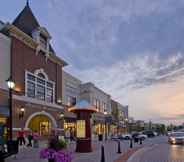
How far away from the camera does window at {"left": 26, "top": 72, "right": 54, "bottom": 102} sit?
138ft

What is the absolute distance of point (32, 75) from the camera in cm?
4275

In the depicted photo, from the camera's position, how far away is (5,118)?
36.1m

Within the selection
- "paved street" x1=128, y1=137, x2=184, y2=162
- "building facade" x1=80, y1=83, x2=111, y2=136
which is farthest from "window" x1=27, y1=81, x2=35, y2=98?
"building facade" x1=80, y1=83, x2=111, y2=136

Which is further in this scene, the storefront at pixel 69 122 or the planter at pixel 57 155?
the storefront at pixel 69 122

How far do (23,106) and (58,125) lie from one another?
11120mm

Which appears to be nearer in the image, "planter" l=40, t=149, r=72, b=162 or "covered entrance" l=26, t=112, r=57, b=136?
"planter" l=40, t=149, r=72, b=162

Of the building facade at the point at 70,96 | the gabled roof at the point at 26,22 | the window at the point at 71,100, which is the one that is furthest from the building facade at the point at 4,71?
the window at the point at 71,100

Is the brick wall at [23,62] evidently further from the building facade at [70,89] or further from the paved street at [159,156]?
the paved street at [159,156]

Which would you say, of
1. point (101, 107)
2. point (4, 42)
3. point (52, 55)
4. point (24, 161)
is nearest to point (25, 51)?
point (4, 42)

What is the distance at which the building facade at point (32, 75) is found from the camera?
125 feet

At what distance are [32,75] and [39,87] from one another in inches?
109

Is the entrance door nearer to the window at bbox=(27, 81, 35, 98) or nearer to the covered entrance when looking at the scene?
the covered entrance

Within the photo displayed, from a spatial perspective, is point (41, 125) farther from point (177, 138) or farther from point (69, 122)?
point (177, 138)

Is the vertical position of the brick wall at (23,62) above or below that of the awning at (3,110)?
above
